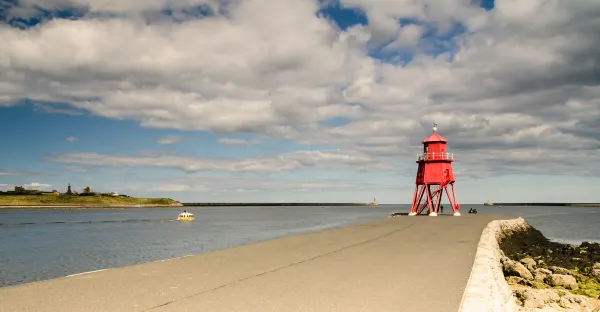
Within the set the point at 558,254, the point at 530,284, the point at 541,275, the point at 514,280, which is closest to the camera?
the point at 530,284

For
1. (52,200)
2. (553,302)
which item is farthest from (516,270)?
(52,200)

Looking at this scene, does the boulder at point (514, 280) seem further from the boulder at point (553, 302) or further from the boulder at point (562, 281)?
the boulder at point (553, 302)

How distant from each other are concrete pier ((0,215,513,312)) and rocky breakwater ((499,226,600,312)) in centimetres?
199

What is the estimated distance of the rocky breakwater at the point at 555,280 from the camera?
13.0 metres

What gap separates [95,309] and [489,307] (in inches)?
295

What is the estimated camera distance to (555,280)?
16.2 meters

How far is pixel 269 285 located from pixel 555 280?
1120cm

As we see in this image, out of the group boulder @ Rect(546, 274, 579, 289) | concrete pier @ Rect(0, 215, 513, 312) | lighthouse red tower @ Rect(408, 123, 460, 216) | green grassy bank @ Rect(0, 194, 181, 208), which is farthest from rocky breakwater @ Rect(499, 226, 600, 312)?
green grassy bank @ Rect(0, 194, 181, 208)

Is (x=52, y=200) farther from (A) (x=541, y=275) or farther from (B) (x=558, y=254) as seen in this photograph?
(A) (x=541, y=275)

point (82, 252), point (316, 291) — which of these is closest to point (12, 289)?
point (316, 291)

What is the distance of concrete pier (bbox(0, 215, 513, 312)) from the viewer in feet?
29.1

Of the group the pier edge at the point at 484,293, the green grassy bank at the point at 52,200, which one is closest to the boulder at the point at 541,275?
the pier edge at the point at 484,293

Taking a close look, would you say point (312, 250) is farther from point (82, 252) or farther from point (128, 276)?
point (82, 252)

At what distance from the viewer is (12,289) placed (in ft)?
34.8
